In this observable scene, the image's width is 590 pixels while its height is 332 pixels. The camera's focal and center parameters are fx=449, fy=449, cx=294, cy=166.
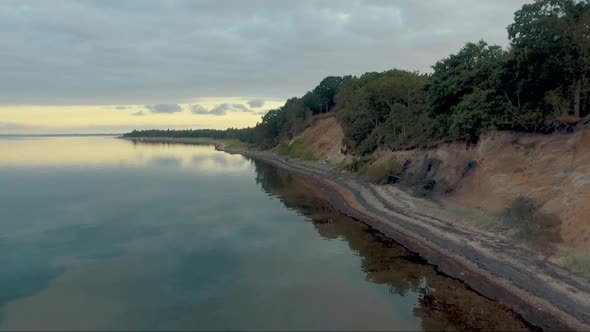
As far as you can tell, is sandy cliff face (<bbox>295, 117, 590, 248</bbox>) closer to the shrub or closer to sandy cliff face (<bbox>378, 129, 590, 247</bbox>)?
sandy cliff face (<bbox>378, 129, 590, 247</bbox>)

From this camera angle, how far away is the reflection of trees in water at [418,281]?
2053 cm

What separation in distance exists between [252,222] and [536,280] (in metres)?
25.4

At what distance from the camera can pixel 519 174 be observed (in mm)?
35188

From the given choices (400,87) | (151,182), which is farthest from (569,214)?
(151,182)

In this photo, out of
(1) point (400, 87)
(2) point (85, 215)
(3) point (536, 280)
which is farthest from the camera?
(1) point (400, 87)

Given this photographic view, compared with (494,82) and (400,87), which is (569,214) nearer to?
(494,82)

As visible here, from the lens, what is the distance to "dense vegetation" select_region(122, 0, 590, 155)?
110 feet

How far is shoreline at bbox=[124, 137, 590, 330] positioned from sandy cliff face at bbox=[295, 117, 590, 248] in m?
3.23

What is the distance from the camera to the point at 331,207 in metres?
49.1

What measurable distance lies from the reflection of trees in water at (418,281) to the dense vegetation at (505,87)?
16.0m

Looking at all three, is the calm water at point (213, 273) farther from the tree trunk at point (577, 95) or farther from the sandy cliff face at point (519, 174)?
the tree trunk at point (577, 95)

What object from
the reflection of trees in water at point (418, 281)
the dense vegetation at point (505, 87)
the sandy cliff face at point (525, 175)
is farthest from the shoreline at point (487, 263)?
the dense vegetation at point (505, 87)

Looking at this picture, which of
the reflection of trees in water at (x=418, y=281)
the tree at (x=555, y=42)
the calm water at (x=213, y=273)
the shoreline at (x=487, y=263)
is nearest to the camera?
the shoreline at (x=487, y=263)

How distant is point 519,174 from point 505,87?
9758mm
